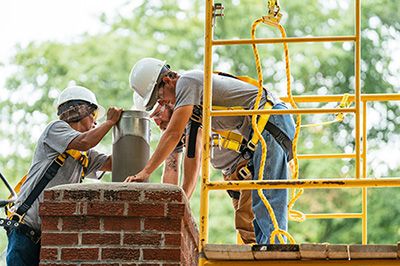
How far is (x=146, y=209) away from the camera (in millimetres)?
4914

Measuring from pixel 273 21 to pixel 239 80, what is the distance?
3.29 feet

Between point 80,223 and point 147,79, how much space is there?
6.47 feet

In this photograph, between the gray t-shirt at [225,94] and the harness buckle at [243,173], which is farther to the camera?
the harness buckle at [243,173]

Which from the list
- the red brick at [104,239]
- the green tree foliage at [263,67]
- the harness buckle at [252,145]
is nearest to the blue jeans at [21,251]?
the red brick at [104,239]

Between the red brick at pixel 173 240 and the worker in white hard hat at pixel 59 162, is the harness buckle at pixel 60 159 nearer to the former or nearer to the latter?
the worker in white hard hat at pixel 59 162

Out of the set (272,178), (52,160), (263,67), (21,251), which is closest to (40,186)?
(52,160)

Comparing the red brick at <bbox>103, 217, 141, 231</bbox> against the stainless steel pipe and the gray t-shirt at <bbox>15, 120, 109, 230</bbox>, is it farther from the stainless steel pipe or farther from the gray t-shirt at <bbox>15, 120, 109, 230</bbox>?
the gray t-shirt at <bbox>15, 120, 109, 230</bbox>

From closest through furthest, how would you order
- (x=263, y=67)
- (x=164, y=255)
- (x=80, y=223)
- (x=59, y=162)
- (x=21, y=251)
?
(x=164, y=255), (x=80, y=223), (x=21, y=251), (x=59, y=162), (x=263, y=67)

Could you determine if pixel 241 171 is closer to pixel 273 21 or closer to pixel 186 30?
pixel 273 21

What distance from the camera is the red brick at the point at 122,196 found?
494 centimetres

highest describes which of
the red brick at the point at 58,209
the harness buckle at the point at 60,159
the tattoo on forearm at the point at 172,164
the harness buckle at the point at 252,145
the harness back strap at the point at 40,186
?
the tattoo on forearm at the point at 172,164

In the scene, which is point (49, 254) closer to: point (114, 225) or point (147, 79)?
point (114, 225)

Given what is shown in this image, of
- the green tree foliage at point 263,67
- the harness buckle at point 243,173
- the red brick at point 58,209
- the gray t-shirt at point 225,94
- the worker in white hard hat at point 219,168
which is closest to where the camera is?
the red brick at point 58,209

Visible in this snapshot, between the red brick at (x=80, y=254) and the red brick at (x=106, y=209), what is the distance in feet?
0.74
